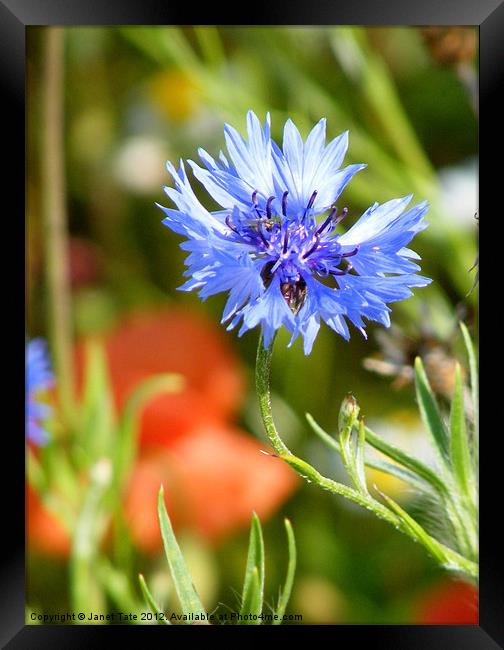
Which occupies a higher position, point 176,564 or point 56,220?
point 56,220

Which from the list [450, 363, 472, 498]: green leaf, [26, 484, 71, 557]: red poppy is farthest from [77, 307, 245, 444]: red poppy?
[450, 363, 472, 498]: green leaf

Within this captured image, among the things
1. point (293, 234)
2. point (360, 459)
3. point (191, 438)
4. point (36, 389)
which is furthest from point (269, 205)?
point (191, 438)

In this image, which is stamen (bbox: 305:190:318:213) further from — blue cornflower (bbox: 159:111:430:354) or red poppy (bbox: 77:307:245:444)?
red poppy (bbox: 77:307:245:444)

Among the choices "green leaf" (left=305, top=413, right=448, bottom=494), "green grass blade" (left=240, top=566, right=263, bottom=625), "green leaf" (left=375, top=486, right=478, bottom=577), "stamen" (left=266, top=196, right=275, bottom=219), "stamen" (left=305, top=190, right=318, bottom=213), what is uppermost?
"stamen" (left=305, top=190, right=318, bottom=213)

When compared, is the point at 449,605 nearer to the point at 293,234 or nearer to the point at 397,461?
the point at 397,461

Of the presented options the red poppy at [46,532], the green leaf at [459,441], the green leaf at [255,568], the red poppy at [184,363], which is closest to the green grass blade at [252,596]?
the green leaf at [255,568]

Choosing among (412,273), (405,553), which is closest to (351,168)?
(412,273)

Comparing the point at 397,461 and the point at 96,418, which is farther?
the point at 96,418

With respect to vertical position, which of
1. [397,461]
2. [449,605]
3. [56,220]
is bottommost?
[449,605]
